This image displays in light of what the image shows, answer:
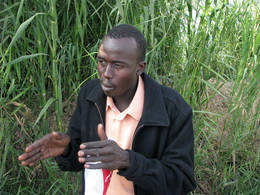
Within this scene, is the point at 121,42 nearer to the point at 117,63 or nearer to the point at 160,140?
the point at 117,63

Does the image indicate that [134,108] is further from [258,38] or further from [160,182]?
[258,38]

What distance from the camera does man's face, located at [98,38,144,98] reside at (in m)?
1.33

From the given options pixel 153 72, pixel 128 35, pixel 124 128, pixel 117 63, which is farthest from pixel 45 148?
pixel 153 72

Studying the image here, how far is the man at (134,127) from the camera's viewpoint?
4.31 feet

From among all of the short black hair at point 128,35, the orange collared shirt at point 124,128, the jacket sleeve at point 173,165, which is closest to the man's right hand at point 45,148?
the orange collared shirt at point 124,128

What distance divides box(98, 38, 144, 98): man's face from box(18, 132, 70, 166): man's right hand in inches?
11.9

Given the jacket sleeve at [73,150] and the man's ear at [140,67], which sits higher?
the man's ear at [140,67]

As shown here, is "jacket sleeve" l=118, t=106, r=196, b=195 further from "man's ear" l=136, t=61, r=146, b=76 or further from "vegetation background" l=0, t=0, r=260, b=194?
"vegetation background" l=0, t=0, r=260, b=194

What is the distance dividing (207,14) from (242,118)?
77 cm

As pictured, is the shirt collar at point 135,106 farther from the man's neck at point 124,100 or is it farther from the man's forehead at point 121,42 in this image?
the man's forehead at point 121,42

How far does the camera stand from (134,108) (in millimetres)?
1436

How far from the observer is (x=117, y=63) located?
4.39ft

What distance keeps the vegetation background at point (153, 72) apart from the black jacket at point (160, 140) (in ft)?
1.22

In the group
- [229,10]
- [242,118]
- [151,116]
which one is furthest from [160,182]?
[229,10]
